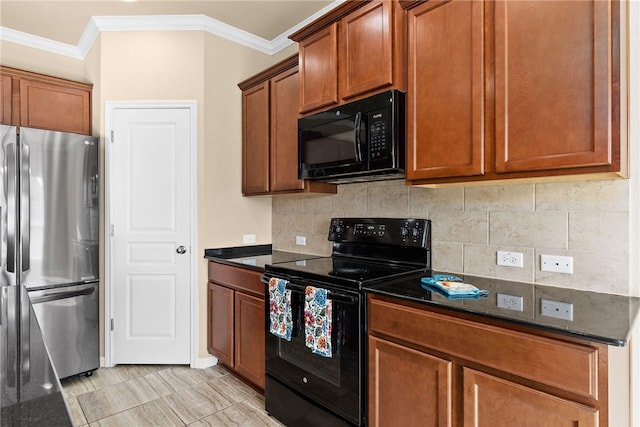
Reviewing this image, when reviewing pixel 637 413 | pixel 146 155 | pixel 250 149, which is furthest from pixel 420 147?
pixel 146 155

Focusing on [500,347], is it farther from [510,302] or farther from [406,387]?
[406,387]

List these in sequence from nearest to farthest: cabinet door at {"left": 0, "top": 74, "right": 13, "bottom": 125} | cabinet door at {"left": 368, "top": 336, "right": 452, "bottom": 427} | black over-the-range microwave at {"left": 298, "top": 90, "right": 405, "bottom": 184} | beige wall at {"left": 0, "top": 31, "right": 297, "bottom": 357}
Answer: cabinet door at {"left": 368, "top": 336, "right": 452, "bottom": 427} → black over-the-range microwave at {"left": 298, "top": 90, "right": 405, "bottom": 184} → cabinet door at {"left": 0, "top": 74, "right": 13, "bottom": 125} → beige wall at {"left": 0, "top": 31, "right": 297, "bottom": 357}

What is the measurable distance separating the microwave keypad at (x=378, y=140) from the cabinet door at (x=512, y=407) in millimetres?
1101

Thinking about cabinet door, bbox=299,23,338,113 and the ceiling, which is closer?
cabinet door, bbox=299,23,338,113

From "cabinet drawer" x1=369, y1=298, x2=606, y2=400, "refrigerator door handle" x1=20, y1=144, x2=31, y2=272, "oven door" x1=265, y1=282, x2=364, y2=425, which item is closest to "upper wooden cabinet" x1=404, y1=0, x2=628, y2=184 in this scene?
"cabinet drawer" x1=369, y1=298, x2=606, y2=400

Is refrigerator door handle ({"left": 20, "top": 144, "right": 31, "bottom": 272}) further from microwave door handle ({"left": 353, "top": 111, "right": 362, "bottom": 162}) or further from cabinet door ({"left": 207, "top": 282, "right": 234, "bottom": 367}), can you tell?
microwave door handle ({"left": 353, "top": 111, "right": 362, "bottom": 162})

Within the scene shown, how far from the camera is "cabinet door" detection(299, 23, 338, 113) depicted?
2.19 meters

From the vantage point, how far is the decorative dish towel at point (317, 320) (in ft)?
6.01

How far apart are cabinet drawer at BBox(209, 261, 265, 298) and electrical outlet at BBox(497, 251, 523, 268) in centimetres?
144

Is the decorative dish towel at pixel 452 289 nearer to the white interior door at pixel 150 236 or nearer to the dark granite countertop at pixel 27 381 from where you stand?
the dark granite countertop at pixel 27 381

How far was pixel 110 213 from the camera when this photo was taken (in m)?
2.95

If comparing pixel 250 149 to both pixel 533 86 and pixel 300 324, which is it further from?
pixel 533 86

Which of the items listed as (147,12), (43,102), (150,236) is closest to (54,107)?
(43,102)

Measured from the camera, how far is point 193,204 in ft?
9.81
